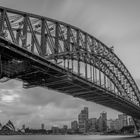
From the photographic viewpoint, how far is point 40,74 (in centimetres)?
4394

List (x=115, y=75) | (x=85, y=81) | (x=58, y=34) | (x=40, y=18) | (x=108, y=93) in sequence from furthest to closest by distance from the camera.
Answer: (x=115, y=75), (x=108, y=93), (x=85, y=81), (x=58, y=34), (x=40, y=18)

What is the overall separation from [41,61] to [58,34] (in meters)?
9.46

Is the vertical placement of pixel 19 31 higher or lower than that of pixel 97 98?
higher

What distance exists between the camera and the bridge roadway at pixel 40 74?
3481 centimetres

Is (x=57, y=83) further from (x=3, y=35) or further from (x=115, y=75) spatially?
(x=115, y=75)

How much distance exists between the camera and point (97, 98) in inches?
2569

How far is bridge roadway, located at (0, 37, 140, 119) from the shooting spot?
114 feet

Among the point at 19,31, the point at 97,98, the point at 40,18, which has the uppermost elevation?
the point at 40,18

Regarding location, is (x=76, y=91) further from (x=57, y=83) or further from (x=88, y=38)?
(x=88, y=38)

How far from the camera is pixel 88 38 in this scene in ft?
199

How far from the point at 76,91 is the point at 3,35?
25879 millimetres

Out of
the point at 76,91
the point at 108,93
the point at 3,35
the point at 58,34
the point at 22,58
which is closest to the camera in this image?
the point at 3,35

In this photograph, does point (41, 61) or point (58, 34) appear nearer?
point (41, 61)

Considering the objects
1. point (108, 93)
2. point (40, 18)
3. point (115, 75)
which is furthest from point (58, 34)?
point (115, 75)
